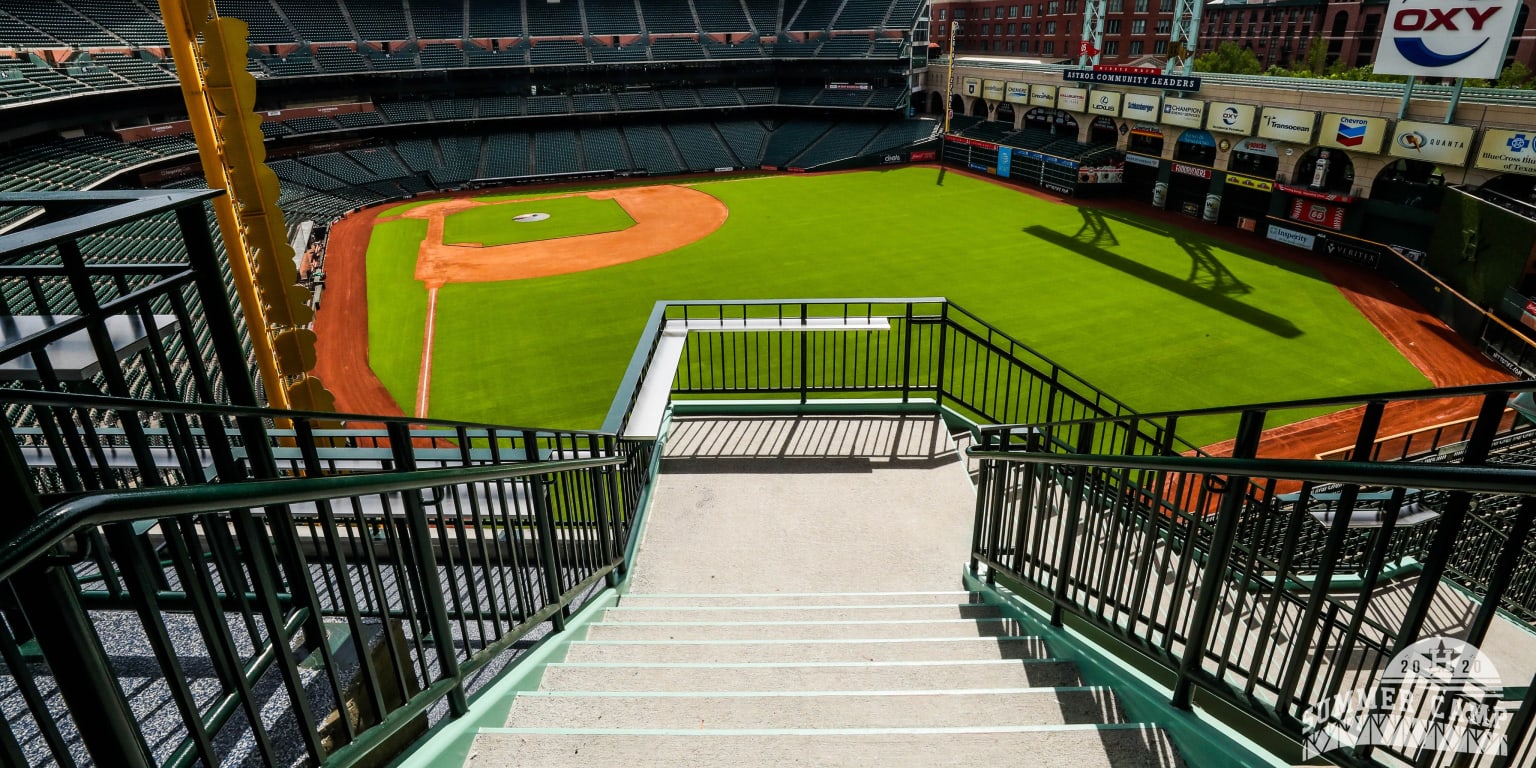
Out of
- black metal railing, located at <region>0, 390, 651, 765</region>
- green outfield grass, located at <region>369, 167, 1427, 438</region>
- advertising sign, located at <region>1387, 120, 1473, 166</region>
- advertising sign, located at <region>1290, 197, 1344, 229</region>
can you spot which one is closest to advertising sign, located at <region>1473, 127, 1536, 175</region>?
advertising sign, located at <region>1387, 120, 1473, 166</region>

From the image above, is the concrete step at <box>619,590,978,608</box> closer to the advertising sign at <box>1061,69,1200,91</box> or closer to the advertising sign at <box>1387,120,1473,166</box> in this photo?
the advertising sign at <box>1387,120,1473,166</box>

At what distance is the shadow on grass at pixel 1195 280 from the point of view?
77.3 ft

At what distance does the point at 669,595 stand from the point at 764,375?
1306 centimetres

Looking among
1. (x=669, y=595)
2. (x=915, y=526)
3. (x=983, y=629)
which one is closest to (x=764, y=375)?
(x=915, y=526)

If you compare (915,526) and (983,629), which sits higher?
(983,629)

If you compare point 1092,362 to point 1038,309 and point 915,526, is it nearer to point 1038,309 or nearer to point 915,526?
point 1038,309

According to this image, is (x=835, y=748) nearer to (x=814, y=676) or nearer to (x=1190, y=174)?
(x=814, y=676)

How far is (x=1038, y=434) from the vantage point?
6133mm

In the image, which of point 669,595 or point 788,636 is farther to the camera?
point 669,595

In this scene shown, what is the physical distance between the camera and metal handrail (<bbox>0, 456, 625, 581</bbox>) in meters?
1.57

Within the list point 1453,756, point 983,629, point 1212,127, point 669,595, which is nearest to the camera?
A: point 1453,756

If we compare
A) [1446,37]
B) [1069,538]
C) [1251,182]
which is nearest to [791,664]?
[1069,538]

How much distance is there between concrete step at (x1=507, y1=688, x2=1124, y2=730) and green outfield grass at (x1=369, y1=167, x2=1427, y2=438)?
14.0 meters

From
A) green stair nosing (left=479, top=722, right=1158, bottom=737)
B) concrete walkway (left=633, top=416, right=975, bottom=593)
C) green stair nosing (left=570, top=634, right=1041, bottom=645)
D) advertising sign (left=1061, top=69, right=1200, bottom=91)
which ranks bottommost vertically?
concrete walkway (left=633, top=416, right=975, bottom=593)
